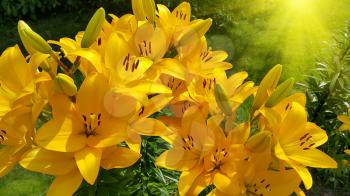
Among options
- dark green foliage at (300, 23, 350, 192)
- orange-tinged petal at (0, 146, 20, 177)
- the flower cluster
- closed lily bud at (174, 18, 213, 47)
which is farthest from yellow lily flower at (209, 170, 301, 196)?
dark green foliage at (300, 23, 350, 192)

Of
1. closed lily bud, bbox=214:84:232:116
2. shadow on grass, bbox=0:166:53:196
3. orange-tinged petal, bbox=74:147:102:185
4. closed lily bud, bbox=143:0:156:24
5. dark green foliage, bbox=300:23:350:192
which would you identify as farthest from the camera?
shadow on grass, bbox=0:166:53:196

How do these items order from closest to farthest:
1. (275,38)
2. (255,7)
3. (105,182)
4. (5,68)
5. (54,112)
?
1. (54,112)
2. (5,68)
3. (105,182)
4. (275,38)
5. (255,7)

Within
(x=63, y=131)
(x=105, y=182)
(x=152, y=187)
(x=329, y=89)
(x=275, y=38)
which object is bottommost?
(x=275, y=38)

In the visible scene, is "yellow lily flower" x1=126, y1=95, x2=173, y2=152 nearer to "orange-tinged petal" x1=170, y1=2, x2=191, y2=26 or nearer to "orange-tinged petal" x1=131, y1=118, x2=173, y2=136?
"orange-tinged petal" x1=131, y1=118, x2=173, y2=136

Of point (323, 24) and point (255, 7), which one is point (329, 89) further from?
point (255, 7)

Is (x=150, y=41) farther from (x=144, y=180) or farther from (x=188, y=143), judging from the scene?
(x=144, y=180)

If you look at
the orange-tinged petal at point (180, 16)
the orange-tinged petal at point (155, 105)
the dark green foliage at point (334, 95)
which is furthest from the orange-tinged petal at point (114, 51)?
the dark green foliage at point (334, 95)

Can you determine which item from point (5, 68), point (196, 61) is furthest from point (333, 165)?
point (5, 68)

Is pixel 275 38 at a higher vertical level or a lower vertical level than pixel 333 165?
lower
